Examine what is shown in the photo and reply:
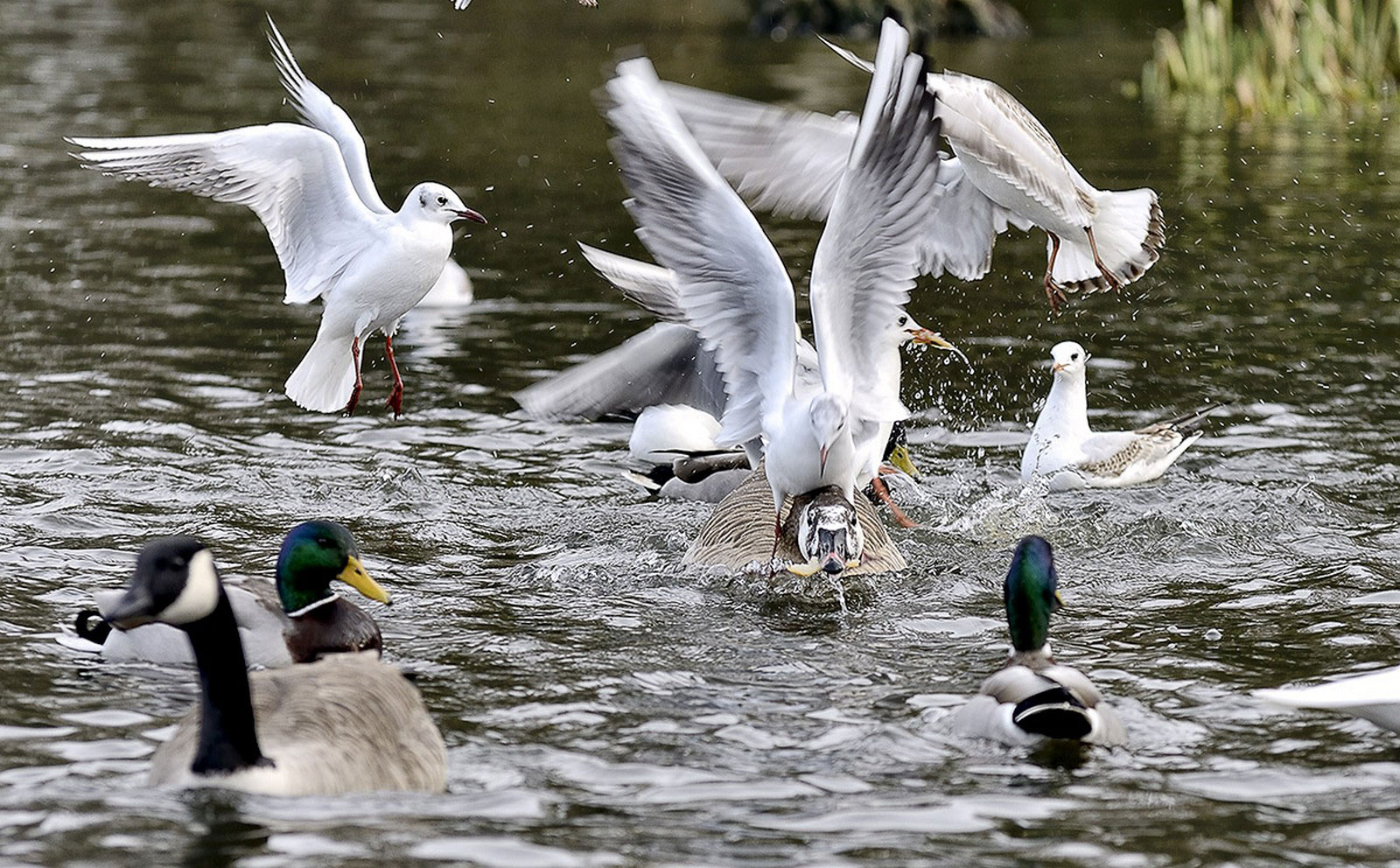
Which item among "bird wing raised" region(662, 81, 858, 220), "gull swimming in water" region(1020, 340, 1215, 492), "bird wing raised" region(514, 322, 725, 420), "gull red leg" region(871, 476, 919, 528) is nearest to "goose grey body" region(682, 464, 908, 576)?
"gull red leg" region(871, 476, 919, 528)

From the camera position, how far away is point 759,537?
29.6ft

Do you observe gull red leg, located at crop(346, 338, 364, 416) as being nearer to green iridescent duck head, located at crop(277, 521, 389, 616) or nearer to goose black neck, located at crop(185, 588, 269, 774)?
green iridescent duck head, located at crop(277, 521, 389, 616)

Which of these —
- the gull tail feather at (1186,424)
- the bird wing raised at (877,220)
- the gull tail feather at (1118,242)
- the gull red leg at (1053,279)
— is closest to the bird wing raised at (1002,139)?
the gull red leg at (1053,279)

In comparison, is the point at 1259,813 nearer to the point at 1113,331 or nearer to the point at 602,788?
the point at 602,788

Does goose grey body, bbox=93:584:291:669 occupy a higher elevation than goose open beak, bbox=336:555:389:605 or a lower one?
lower

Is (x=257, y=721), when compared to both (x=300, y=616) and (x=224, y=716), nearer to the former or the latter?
(x=224, y=716)

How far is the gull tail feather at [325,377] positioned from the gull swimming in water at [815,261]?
2.37 metres

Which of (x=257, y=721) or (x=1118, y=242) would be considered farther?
→ (x=1118, y=242)

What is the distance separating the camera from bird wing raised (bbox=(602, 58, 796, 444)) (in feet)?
28.2

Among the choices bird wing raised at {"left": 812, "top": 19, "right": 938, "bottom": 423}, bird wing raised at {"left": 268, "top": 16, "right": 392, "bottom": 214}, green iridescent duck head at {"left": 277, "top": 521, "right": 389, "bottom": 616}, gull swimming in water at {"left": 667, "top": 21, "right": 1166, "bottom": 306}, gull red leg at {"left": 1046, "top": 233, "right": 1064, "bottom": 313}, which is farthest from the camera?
gull red leg at {"left": 1046, "top": 233, "right": 1064, "bottom": 313}

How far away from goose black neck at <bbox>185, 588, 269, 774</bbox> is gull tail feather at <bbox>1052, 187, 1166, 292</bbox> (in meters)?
5.98

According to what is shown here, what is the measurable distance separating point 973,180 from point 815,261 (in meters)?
1.94

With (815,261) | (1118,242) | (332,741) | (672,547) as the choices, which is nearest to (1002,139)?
(1118,242)

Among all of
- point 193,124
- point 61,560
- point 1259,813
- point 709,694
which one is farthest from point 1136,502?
point 193,124
